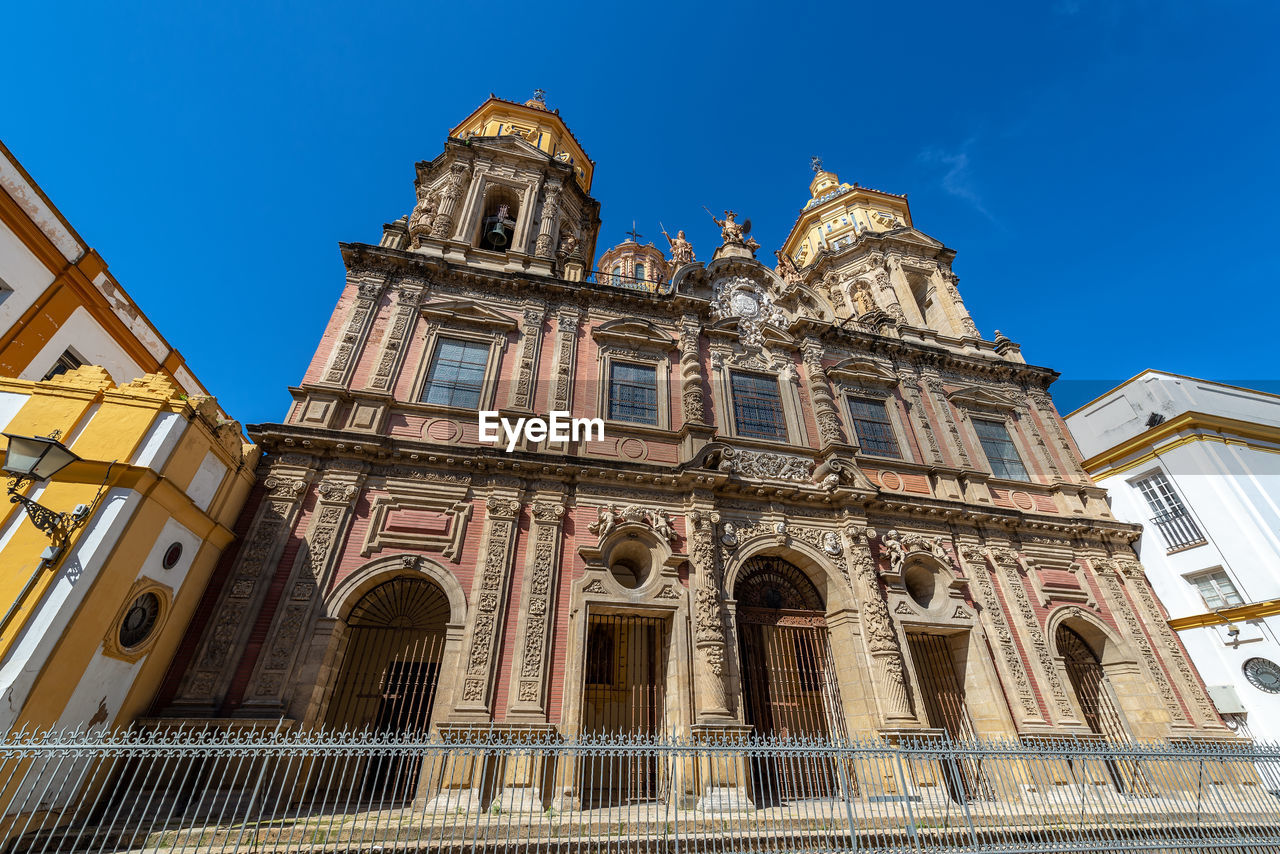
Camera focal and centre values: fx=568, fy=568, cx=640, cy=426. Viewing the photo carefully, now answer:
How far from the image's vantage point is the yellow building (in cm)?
696

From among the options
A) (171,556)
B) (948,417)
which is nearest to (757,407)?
(948,417)

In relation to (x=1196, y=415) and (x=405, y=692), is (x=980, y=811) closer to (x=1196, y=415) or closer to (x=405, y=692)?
(x=405, y=692)

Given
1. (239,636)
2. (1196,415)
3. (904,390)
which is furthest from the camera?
(904,390)

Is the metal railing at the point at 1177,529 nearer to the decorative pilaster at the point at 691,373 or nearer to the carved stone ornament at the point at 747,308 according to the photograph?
the carved stone ornament at the point at 747,308

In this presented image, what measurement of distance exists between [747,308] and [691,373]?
3639 millimetres

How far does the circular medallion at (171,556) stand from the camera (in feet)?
28.4

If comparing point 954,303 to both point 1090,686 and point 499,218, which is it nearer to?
point 1090,686

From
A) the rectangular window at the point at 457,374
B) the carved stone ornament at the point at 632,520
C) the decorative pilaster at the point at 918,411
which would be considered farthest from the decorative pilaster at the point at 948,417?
the rectangular window at the point at 457,374

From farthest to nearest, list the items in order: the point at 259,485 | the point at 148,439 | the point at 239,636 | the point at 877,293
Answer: the point at 877,293
the point at 259,485
the point at 239,636
the point at 148,439

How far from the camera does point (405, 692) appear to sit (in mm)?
10008

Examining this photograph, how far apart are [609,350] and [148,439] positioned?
31.6 feet

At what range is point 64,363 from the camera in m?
11.2

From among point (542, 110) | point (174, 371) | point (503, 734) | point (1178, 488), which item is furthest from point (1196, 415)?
point (174, 371)

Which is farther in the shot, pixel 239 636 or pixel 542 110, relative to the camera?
pixel 542 110
